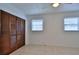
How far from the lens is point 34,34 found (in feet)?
23.0

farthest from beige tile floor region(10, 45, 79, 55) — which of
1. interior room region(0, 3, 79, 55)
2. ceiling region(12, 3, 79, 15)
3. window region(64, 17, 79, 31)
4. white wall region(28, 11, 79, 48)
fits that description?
ceiling region(12, 3, 79, 15)

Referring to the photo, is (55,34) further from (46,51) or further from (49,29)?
(46,51)

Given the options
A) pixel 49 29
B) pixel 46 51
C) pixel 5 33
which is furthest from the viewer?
pixel 49 29

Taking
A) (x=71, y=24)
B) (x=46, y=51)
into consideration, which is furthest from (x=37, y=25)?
(x=46, y=51)

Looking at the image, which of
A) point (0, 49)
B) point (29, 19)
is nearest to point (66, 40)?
point (29, 19)

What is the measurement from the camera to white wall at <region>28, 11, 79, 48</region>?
6.21 meters

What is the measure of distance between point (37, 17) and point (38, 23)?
1.16ft

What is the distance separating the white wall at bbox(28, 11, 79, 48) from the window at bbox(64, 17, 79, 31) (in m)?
0.20

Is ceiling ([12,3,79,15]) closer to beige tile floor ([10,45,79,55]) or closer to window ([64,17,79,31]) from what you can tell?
window ([64,17,79,31])

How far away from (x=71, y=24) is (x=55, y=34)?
103 centimetres

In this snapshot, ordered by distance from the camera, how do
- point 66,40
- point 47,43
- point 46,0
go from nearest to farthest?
point 46,0, point 66,40, point 47,43

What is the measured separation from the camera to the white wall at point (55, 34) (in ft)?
20.4

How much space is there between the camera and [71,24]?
6.29 meters
